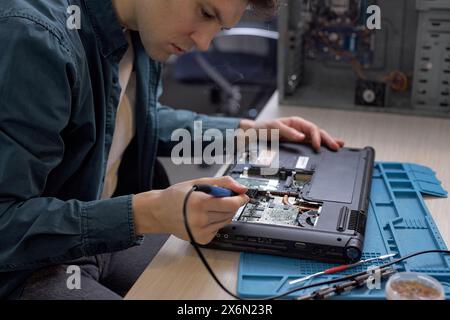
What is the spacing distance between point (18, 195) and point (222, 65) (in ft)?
7.02

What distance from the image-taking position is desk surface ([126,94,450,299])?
896mm

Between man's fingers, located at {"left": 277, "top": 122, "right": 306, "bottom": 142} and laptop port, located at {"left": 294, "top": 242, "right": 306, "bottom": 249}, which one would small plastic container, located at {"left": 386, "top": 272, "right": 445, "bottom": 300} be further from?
man's fingers, located at {"left": 277, "top": 122, "right": 306, "bottom": 142}

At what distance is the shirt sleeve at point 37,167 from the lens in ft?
2.87

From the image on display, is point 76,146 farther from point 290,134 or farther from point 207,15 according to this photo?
point 290,134

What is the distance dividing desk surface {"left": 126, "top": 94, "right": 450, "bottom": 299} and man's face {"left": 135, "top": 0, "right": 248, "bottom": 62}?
369 millimetres

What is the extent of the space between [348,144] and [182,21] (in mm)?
627

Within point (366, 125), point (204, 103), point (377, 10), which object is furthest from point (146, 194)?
point (204, 103)

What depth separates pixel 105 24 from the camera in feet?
3.47

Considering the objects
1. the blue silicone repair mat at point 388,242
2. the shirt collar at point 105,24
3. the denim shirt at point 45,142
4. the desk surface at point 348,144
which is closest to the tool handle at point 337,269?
the blue silicone repair mat at point 388,242

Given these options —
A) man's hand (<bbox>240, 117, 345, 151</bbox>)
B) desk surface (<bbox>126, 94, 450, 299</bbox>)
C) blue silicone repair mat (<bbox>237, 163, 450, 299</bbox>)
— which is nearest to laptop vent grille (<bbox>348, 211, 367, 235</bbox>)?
blue silicone repair mat (<bbox>237, 163, 450, 299</bbox>)

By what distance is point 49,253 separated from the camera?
90 cm

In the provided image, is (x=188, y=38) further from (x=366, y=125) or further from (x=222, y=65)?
(x=222, y=65)

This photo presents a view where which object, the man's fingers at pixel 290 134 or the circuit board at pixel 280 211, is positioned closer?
the circuit board at pixel 280 211

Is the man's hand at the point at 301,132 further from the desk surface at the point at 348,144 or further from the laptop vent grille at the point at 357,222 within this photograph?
the laptop vent grille at the point at 357,222
